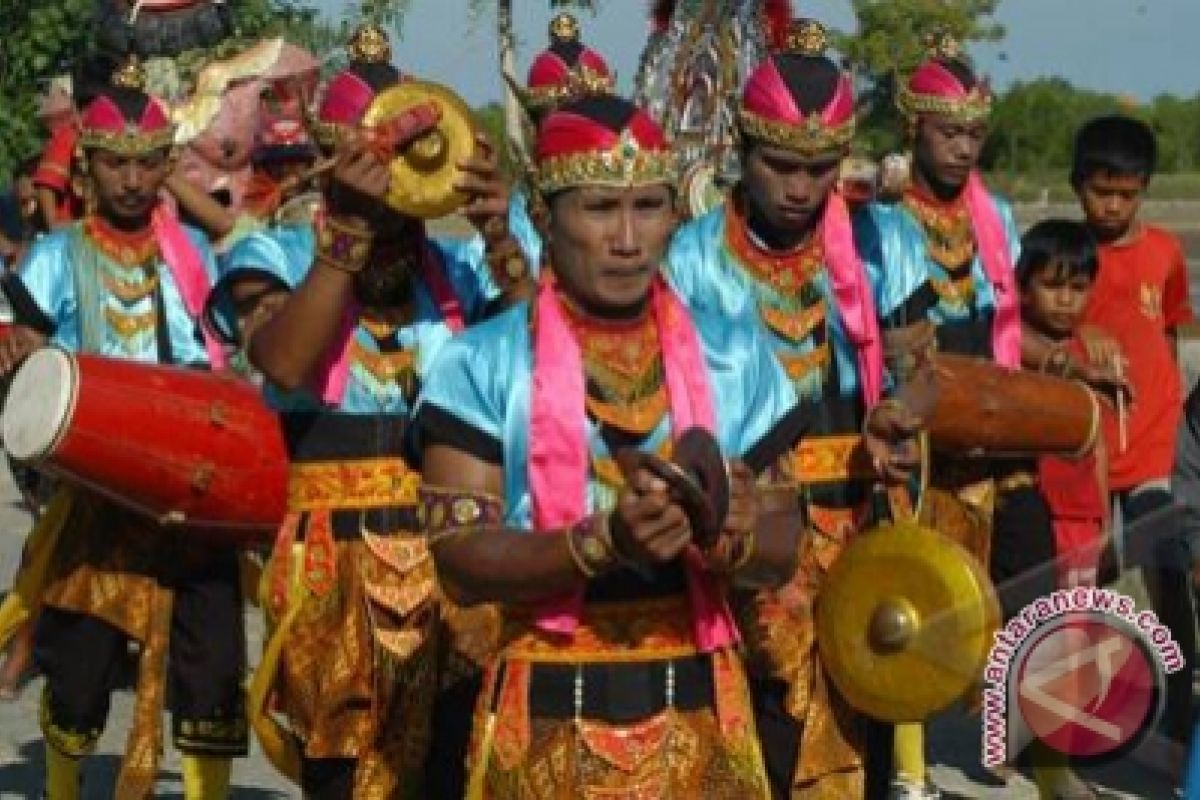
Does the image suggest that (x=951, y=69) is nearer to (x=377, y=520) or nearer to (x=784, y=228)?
(x=784, y=228)

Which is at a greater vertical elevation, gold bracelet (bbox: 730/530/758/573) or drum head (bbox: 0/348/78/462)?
gold bracelet (bbox: 730/530/758/573)

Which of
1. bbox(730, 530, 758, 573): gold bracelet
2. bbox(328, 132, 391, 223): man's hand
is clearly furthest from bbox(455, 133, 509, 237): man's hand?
bbox(730, 530, 758, 573): gold bracelet

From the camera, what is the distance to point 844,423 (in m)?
7.12

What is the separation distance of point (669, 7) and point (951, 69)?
5.70 feet

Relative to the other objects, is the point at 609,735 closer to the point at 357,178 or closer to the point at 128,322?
the point at 357,178

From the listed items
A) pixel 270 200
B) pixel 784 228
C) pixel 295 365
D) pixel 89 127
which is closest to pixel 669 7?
pixel 270 200

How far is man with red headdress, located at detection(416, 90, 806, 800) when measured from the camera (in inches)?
200

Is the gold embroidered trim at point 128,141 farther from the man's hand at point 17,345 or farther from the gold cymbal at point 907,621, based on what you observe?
the gold cymbal at point 907,621

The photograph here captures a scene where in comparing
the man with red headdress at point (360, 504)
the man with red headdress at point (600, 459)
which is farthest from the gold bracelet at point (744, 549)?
the man with red headdress at point (360, 504)

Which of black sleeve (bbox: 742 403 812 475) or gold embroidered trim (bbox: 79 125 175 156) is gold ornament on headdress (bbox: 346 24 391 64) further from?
black sleeve (bbox: 742 403 812 475)

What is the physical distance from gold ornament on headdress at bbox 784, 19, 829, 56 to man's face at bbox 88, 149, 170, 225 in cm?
178

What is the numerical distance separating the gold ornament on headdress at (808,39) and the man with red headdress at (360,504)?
3.53 ft

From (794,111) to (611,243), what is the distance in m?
1.85

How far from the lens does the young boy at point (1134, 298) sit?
9.38 meters
